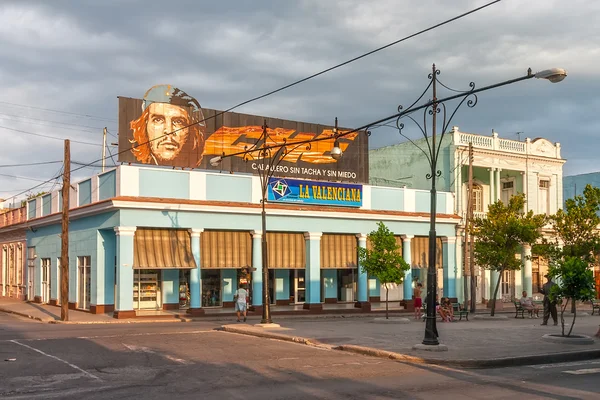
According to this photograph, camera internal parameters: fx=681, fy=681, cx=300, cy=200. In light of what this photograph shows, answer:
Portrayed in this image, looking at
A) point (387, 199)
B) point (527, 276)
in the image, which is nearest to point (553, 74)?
point (387, 199)

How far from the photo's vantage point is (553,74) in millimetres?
15125

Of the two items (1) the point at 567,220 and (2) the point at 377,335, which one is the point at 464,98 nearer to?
(2) the point at 377,335

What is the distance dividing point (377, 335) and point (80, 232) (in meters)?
20.0

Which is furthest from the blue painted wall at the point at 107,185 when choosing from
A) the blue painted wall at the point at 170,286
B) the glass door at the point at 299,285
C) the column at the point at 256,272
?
the glass door at the point at 299,285

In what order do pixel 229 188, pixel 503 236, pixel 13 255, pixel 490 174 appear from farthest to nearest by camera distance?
1. pixel 13 255
2. pixel 490 174
3. pixel 229 188
4. pixel 503 236

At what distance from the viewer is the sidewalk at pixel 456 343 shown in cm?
1645

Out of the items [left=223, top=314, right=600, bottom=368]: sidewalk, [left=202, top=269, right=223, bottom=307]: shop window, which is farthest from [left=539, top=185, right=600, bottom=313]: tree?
[left=202, top=269, right=223, bottom=307]: shop window

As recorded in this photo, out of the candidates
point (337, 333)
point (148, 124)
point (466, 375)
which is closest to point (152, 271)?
point (148, 124)

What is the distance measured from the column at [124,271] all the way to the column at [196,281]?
314cm

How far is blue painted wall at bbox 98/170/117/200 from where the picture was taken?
32.3m

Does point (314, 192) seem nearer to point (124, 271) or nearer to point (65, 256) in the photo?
point (124, 271)

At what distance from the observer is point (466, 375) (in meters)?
14.4

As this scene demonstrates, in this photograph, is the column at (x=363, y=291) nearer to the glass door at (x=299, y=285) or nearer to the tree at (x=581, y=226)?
the glass door at (x=299, y=285)

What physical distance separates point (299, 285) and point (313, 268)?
2829 millimetres
